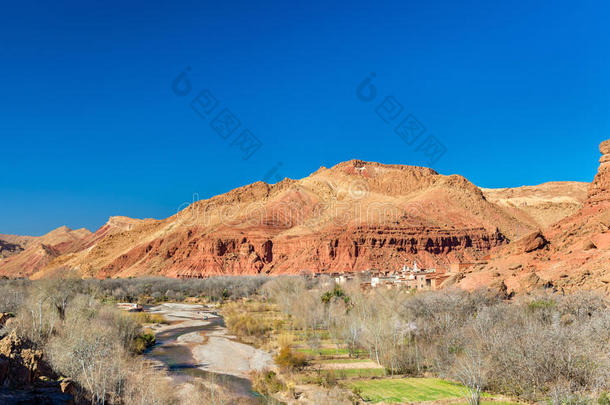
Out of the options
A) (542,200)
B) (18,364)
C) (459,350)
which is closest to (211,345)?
(459,350)

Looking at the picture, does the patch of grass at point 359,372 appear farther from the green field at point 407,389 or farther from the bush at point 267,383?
the bush at point 267,383

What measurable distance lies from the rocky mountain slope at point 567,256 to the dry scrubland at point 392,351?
86.5 inches

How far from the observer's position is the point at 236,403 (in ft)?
56.1

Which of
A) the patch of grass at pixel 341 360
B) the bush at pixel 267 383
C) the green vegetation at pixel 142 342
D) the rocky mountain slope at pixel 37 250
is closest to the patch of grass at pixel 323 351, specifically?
the patch of grass at pixel 341 360

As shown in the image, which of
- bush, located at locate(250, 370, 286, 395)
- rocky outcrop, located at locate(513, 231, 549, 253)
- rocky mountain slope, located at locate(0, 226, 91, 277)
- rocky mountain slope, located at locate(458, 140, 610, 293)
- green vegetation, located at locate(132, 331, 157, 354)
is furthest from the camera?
rocky mountain slope, located at locate(0, 226, 91, 277)

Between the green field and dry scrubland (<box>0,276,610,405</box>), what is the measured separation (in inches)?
1.8

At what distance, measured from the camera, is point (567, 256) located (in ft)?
86.4

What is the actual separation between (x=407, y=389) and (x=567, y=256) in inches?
605

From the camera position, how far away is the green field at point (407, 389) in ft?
55.6

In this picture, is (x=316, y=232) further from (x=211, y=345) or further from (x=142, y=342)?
(x=142, y=342)

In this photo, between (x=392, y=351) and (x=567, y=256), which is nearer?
(x=392, y=351)

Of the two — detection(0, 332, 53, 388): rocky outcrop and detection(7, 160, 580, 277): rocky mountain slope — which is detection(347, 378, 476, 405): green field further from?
detection(7, 160, 580, 277): rocky mountain slope

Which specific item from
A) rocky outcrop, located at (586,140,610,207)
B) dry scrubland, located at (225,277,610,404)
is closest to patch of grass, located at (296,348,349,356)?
dry scrubland, located at (225,277,610,404)

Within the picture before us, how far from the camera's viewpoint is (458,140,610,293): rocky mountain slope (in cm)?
2330
